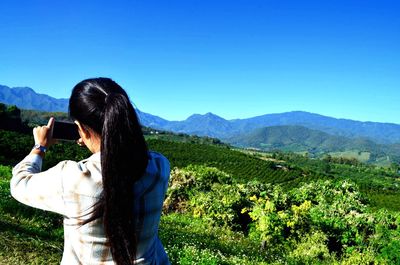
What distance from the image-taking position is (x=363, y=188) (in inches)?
3243

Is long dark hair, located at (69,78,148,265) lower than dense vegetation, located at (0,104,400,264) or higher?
higher

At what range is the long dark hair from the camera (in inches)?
62.9

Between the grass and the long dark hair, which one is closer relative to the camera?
the long dark hair

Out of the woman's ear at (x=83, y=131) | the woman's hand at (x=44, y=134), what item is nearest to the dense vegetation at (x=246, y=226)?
the woman's hand at (x=44, y=134)

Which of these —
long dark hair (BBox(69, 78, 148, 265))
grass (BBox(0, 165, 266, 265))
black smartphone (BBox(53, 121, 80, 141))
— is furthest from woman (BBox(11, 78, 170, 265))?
grass (BBox(0, 165, 266, 265))

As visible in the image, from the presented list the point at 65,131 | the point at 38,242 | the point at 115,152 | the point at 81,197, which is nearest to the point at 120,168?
the point at 115,152

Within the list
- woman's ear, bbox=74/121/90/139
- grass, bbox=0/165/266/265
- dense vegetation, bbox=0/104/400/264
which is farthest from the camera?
dense vegetation, bbox=0/104/400/264

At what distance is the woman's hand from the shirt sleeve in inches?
5.8

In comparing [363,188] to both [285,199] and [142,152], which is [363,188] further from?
[142,152]

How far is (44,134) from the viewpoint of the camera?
6.17 feet

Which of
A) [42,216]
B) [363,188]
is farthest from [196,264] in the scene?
[363,188]

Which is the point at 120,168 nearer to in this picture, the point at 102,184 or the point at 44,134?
the point at 102,184

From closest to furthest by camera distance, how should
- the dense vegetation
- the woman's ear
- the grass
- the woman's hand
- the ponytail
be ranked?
the ponytail < the woman's ear < the woman's hand < the grass < the dense vegetation

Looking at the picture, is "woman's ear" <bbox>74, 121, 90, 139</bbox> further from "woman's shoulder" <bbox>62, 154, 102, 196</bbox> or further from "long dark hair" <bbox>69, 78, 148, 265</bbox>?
"woman's shoulder" <bbox>62, 154, 102, 196</bbox>
